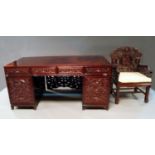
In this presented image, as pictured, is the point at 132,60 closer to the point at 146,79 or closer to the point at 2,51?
the point at 146,79

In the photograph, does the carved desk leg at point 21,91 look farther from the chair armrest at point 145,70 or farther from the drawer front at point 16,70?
the chair armrest at point 145,70

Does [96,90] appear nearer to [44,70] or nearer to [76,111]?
[76,111]

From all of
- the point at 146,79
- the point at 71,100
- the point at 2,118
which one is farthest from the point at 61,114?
the point at 146,79

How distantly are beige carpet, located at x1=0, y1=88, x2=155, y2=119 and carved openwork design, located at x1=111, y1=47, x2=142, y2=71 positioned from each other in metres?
0.58

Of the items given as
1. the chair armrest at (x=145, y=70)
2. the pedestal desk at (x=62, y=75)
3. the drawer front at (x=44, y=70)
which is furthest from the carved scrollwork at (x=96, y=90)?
the chair armrest at (x=145, y=70)

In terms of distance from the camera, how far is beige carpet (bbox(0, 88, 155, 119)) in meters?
2.32

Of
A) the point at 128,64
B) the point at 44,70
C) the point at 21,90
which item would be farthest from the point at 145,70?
the point at 21,90

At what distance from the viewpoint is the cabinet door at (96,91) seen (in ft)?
7.57

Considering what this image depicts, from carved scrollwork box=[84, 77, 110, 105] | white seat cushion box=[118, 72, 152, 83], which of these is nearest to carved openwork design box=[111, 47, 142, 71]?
white seat cushion box=[118, 72, 152, 83]

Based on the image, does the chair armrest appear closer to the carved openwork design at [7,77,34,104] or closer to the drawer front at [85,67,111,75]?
the drawer front at [85,67,111,75]

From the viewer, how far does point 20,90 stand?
2387 millimetres

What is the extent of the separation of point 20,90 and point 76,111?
851 mm

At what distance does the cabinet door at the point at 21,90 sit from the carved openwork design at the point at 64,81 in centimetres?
69
